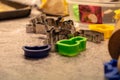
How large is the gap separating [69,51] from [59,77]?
146 millimetres

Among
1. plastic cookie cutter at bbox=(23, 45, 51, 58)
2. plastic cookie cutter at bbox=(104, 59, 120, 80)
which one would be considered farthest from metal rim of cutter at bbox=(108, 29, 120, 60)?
plastic cookie cutter at bbox=(23, 45, 51, 58)

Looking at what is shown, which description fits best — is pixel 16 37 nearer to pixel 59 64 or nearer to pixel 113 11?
pixel 59 64

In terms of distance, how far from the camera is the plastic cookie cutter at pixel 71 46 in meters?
0.84

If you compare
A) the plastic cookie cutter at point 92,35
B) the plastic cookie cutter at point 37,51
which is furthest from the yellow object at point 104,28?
the plastic cookie cutter at point 37,51

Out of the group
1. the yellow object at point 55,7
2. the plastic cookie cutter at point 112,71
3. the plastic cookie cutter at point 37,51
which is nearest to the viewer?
the plastic cookie cutter at point 112,71

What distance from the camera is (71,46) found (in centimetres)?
84

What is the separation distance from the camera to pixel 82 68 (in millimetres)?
770

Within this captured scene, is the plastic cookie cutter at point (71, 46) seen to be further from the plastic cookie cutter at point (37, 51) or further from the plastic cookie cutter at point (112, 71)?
the plastic cookie cutter at point (112, 71)

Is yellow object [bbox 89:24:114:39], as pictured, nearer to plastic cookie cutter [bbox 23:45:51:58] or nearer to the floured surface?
the floured surface

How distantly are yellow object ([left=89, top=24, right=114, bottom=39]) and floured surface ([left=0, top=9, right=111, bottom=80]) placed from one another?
0.06 metres

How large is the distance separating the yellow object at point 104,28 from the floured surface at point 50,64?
6 centimetres

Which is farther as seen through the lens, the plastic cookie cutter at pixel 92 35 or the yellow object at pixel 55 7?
the yellow object at pixel 55 7

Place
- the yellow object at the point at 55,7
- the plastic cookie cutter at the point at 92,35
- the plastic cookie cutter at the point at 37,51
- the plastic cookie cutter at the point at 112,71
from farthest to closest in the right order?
the yellow object at the point at 55,7 < the plastic cookie cutter at the point at 92,35 < the plastic cookie cutter at the point at 37,51 < the plastic cookie cutter at the point at 112,71

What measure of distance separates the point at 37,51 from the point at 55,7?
23.4 inches
